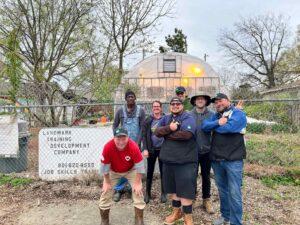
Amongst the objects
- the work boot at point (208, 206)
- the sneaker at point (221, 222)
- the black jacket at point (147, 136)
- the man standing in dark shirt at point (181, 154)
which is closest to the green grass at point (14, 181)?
the black jacket at point (147, 136)

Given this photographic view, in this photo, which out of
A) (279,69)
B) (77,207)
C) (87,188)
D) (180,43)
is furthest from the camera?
(279,69)

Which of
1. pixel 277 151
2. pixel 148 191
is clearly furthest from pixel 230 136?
pixel 277 151

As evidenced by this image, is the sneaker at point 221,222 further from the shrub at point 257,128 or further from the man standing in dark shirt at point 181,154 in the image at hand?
the shrub at point 257,128

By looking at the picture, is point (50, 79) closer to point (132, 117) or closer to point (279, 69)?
point (132, 117)

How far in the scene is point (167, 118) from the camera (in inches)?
219

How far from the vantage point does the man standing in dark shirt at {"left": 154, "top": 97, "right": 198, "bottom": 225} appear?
5219 mm

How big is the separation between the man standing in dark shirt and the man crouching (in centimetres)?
42

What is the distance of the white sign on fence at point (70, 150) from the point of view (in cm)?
758

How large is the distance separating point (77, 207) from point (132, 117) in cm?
185

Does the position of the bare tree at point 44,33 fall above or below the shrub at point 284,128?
above

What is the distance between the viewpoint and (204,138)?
5.70m

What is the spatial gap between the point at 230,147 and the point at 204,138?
63 cm

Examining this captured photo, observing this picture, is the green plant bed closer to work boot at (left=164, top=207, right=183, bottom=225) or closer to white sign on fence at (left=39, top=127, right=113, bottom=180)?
white sign on fence at (left=39, top=127, right=113, bottom=180)

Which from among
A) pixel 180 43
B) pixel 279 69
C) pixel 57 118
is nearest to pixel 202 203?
pixel 57 118
